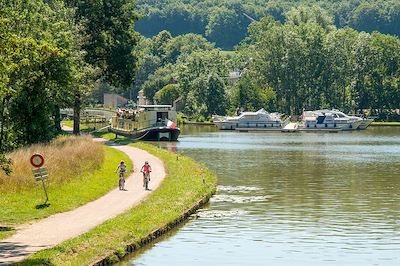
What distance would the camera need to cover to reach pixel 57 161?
5269 centimetres

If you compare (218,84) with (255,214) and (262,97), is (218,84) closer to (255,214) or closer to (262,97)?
(262,97)

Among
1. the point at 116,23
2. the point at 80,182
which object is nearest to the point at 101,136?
the point at 116,23

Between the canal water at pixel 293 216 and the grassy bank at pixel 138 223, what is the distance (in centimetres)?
76

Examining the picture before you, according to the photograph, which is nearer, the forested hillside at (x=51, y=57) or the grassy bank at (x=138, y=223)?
the grassy bank at (x=138, y=223)

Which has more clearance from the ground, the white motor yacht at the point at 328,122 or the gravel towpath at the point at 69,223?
the white motor yacht at the point at 328,122

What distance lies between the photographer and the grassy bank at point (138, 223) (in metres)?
31.8

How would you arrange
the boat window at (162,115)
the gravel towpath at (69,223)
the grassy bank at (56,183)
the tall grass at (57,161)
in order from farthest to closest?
the boat window at (162,115)
the tall grass at (57,161)
the grassy bank at (56,183)
the gravel towpath at (69,223)

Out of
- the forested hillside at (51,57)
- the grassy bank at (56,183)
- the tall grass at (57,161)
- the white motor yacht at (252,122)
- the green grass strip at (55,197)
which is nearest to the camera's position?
the green grass strip at (55,197)

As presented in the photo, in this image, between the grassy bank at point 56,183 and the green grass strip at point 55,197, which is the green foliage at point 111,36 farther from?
the green grass strip at point 55,197

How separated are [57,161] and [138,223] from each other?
45.4 feet

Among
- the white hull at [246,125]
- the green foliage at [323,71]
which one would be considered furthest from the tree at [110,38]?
the green foliage at [323,71]

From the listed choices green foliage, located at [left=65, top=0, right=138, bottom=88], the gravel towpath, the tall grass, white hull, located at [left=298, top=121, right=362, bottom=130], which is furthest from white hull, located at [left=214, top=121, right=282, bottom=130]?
the gravel towpath

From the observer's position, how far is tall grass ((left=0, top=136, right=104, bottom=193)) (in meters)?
45.2

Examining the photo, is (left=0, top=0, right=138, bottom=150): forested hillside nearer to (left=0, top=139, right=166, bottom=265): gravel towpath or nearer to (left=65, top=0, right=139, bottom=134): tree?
(left=65, top=0, right=139, bottom=134): tree
